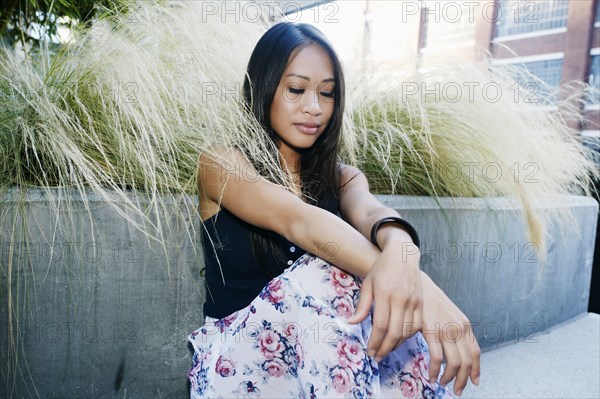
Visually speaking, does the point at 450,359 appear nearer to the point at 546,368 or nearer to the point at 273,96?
the point at 273,96

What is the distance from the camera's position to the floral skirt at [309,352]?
3.04 feet

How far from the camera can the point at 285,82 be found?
4.71 feet

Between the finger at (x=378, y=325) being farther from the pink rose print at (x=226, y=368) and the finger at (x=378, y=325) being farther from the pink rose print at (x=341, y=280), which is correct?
the pink rose print at (x=226, y=368)

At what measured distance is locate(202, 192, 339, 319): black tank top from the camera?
1.30 meters

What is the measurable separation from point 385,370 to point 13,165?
3.82ft

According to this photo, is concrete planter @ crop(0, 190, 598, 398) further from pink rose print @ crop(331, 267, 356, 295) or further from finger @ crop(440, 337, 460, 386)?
finger @ crop(440, 337, 460, 386)

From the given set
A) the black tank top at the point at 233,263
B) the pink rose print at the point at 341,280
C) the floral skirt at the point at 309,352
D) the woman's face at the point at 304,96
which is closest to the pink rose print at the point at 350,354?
the floral skirt at the point at 309,352

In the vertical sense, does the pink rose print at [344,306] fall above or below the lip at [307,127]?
below

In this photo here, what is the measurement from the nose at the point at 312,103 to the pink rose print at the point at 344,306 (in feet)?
2.09

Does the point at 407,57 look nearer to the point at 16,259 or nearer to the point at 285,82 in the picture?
the point at 285,82

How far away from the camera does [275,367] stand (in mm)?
1075

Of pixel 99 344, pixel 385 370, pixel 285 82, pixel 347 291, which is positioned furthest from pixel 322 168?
pixel 99 344

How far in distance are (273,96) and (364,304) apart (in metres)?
0.78

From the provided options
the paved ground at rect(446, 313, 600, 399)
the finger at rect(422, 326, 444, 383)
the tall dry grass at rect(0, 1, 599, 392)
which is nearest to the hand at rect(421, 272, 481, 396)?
the finger at rect(422, 326, 444, 383)
